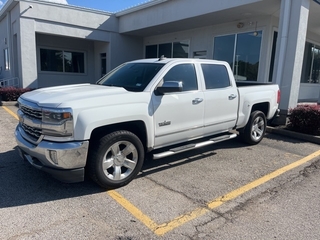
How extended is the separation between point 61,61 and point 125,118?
15.9m

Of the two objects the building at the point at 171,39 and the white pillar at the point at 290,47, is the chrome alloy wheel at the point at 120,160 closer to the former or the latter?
the white pillar at the point at 290,47

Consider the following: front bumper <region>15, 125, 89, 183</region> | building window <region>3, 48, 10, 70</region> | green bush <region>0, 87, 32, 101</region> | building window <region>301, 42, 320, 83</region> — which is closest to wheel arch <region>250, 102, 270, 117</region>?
front bumper <region>15, 125, 89, 183</region>

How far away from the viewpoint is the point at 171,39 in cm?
1582

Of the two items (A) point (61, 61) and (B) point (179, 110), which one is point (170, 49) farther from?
(B) point (179, 110)

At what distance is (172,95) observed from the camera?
4.52 m

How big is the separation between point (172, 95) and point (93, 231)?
248 centimetres

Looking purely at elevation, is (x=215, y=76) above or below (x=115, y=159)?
above

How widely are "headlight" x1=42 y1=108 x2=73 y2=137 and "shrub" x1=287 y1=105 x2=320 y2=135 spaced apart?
682 cm

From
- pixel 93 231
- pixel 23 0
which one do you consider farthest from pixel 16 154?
pixel 23 0

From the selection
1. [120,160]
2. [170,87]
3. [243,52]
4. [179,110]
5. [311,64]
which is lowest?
[120,160]

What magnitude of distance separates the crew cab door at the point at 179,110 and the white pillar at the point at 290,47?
200 inches

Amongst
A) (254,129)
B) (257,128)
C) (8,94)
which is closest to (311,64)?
(257,128)

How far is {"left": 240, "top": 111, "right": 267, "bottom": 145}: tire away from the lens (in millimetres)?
6426

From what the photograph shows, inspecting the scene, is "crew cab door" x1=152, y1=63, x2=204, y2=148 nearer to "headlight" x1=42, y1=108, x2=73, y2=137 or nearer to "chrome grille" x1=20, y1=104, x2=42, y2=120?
"headlight" x1=42, y1=108, x2=73, y2=137
